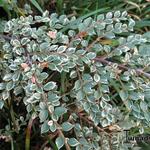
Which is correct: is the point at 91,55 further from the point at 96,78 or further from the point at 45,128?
the point at 45,128

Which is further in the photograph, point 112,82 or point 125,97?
point 112,82

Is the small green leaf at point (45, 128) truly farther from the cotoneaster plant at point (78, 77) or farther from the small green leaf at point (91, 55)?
the small green leaf at point (91, 55)

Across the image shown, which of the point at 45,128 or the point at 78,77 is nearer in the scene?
the point at 45,128

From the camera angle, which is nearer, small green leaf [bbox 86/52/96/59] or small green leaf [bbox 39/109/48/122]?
small green leaf [bbox 39/109/48/122]

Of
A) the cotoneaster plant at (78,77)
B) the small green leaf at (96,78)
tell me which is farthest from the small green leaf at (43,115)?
the small green leaf at (96,78)

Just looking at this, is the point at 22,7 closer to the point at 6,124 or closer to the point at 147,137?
the point at 6,124

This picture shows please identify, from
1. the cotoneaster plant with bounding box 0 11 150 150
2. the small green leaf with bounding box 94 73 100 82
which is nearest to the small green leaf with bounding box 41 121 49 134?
the cotoneaster plant with bounding box 0 11 150 150

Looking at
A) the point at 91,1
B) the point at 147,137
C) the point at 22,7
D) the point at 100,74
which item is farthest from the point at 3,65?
the point at 147,137

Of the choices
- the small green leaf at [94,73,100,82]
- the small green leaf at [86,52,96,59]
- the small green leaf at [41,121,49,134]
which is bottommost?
the small green leaf at [41,121,49,134]

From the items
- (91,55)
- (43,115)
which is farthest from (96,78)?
(43,115)

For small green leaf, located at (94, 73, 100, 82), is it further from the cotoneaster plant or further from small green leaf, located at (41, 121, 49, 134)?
small green leaf, located at (41, 121, 49, 134)

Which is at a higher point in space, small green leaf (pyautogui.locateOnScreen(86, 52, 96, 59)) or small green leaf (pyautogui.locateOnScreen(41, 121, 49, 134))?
small green leaf (pyautogui.locateOnScreen(86, 52, 96, 59))
